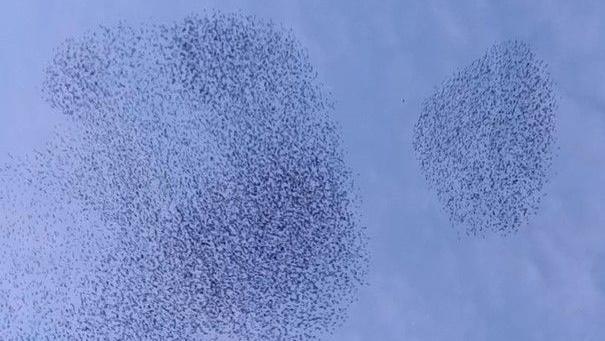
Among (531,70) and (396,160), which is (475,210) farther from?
(531,70)

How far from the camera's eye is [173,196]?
7.41 feet

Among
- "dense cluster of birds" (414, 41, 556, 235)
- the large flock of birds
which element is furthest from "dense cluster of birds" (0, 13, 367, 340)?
"dense cluster of birds" (414, 41, 556, 235)

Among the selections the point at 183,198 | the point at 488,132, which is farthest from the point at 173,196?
the point at 488,132

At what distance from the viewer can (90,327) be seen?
7.30ft

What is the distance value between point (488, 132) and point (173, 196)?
1209mm

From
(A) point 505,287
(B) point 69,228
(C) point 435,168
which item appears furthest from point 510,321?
(B) point 69,228

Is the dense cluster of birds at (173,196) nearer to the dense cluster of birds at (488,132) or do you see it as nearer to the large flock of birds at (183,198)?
the large flock of birds at (183,198)

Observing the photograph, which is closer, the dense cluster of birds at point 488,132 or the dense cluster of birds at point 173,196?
the dense cluster of birds at point 173,196

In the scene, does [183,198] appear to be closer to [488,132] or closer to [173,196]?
[173,196]

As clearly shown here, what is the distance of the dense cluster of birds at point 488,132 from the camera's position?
2.34m

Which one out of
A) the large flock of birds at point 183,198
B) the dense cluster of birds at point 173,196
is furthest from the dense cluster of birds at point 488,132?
the dense cluster of birds at point 173,196

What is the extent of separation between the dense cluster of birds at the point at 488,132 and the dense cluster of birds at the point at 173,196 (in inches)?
20.0

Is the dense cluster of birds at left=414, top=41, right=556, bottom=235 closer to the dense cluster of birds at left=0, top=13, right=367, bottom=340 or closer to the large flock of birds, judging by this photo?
the large flock of birds

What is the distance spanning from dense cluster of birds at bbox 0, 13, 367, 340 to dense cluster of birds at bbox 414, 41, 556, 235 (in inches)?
20.0
